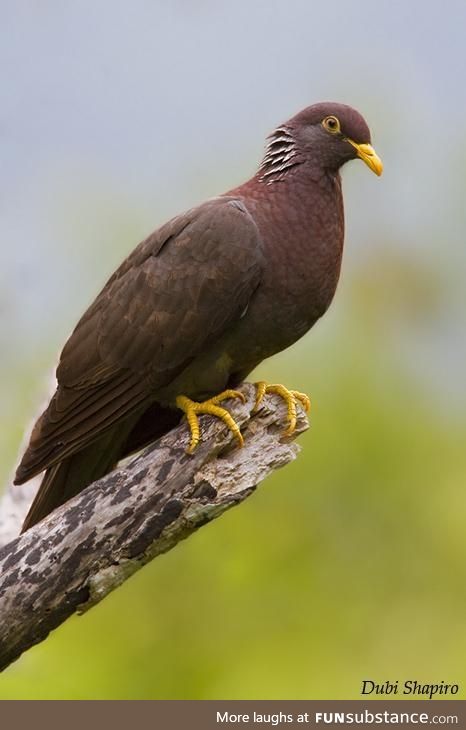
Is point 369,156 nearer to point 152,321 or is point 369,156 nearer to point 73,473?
point 152,321

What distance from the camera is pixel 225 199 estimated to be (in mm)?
5707

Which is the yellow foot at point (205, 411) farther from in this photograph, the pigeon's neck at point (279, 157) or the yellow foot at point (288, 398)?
the pigeon's neck at point (279, 157)

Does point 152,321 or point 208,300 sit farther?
point 152,321

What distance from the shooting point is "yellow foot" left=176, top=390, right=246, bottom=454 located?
5371mm

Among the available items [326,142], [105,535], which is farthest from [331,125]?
[105,535]

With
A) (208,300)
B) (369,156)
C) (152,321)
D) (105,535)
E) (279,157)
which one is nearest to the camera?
(105,535)

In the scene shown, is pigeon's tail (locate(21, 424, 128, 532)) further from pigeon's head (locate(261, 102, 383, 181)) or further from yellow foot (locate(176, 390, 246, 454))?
pigeon's head (locate(261, 102, 383, 181))

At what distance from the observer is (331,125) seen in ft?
19.1

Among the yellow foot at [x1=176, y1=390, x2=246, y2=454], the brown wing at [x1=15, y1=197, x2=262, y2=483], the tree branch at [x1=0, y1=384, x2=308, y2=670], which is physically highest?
the brown wing at [x1=15, y1=197, x2=262, y2=483]

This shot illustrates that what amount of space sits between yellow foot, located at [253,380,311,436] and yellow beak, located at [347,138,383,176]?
957 millimetres

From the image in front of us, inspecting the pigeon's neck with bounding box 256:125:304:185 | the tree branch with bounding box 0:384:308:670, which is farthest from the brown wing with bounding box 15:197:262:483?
the tree branch with bounding box 0:384:308:670

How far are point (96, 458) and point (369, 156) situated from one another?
5.57 ft

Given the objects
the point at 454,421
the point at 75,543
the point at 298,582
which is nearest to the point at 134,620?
the point at 298,582

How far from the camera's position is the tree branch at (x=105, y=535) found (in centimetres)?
512
